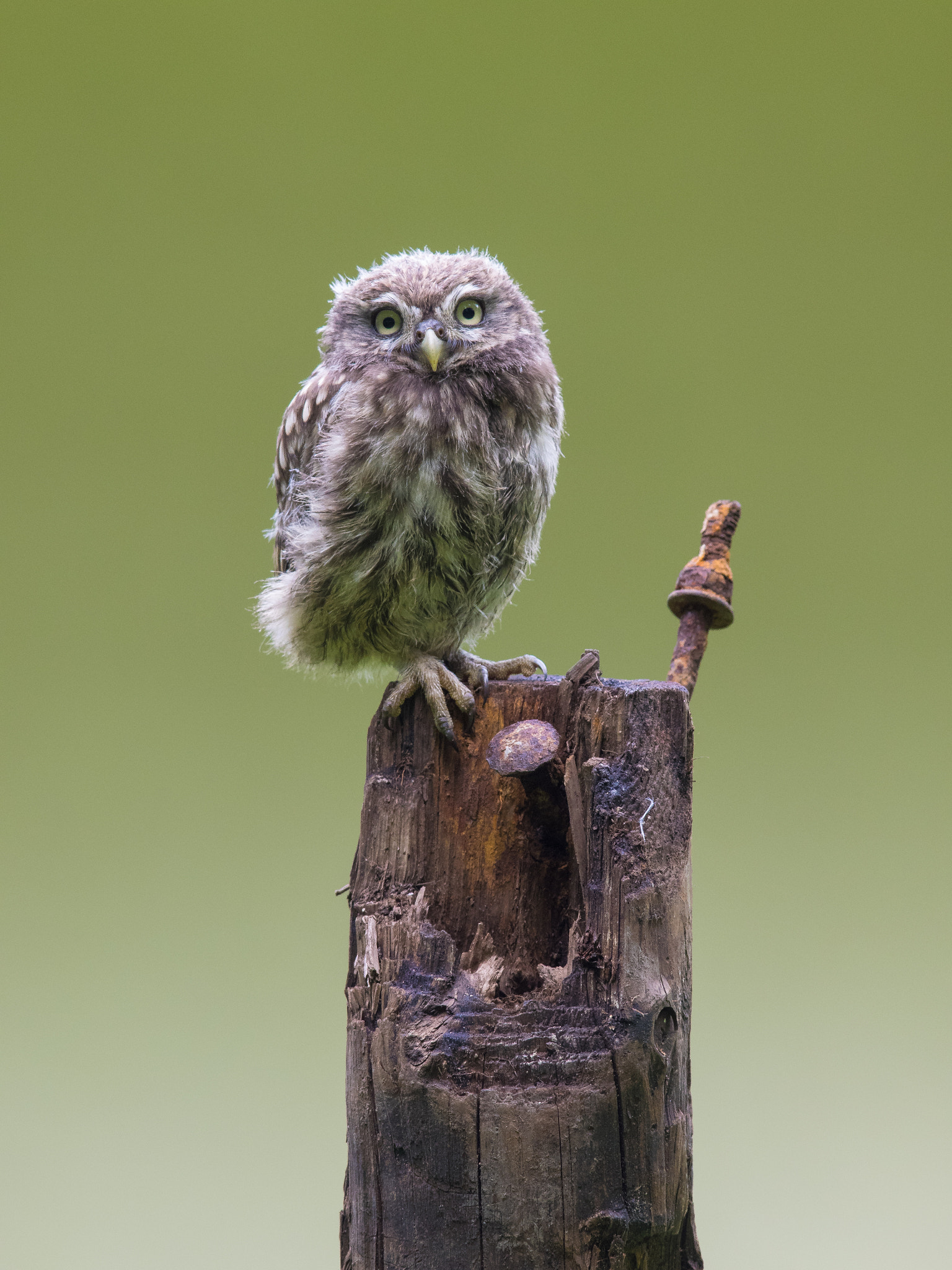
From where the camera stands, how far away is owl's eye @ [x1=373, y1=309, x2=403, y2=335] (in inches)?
83.4

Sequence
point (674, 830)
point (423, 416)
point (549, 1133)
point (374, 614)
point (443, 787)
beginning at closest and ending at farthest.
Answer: point (549, 1133) < point (674, 830) < point (443, 787) < point (423, 416) < point (374, 614)

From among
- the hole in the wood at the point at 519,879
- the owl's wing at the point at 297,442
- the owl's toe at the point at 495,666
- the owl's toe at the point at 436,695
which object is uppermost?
the owl's wing at the point at 297,442

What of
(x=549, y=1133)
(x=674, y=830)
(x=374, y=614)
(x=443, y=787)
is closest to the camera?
(x=549, y=1133)

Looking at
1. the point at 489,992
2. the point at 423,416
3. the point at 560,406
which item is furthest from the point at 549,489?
the point at 489,992

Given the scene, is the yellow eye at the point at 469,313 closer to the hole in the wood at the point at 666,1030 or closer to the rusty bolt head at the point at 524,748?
the rusty bolt head at the point at 524,748

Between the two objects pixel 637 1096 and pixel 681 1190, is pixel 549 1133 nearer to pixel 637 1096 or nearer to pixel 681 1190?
pixel 637 1096

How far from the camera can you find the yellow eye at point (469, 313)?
6.92 feet

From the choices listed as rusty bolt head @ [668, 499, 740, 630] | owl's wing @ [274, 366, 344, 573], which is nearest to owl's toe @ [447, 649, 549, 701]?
rusty bolt head @ [668, 499, 740, 630]

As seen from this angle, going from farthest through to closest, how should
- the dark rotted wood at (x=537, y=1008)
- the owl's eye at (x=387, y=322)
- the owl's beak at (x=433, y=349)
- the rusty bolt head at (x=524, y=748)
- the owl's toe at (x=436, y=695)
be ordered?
the owl's eye at (x=387, y=322) < the owl's beak at (x=433, y=349) < the owl's toe at (x=436, y=695) < the rusty bolt head at (x=524, y=748) < the dark rotted wood at (x=537, y=1008)

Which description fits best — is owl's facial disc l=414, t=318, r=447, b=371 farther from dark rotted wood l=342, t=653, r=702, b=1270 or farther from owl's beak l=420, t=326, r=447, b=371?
dark rotted wood l=342, t=653, r=702, b=1270

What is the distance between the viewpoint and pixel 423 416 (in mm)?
2031

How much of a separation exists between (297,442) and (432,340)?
0.42 metres

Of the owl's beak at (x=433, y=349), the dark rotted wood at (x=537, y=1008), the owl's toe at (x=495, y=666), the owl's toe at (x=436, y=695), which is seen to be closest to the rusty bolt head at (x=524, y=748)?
the dark rotted wood at (x=537, y=1008)

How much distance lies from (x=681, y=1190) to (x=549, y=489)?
1.33 meters
